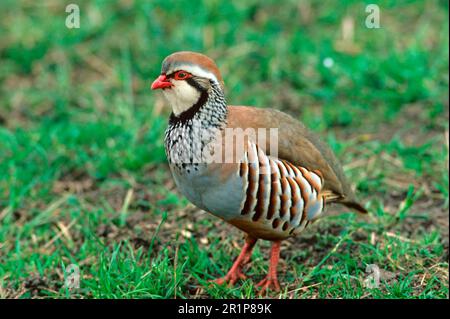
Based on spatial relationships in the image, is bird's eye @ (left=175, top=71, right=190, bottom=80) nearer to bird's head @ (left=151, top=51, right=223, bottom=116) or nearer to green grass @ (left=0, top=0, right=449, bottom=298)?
bird's head @ (left=151, top=51, right=223, bottom=116)

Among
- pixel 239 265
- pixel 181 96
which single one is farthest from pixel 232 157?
pixel 239 265

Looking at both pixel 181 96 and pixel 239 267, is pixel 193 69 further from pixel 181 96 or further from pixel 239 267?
pixel 239 267

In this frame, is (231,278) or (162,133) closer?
(231,278)

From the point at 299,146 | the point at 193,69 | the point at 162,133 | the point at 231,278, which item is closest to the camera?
the point at 193,69

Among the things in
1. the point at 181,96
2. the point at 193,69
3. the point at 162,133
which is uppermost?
the point at 193,69

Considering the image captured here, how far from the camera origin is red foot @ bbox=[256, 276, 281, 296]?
13.0 ft

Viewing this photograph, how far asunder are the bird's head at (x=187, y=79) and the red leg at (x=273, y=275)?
851 millimetres

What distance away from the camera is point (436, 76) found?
6012mm

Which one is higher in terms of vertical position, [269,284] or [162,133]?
[162,133]

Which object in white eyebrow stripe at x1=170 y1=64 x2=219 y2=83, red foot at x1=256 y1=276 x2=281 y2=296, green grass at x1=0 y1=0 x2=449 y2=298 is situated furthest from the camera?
green grass at x1=0 y1=0 x2=449 y2=298

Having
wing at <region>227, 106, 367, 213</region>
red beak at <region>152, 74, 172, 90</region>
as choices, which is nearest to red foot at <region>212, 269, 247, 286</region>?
wing at <region>227, 106, 367, 213</region>

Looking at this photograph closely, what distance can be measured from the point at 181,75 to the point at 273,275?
3.59 feet

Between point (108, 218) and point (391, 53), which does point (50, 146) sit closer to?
point (108, 218)

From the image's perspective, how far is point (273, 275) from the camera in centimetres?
400
